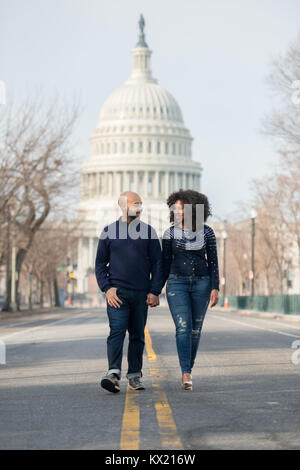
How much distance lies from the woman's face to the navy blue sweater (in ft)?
0.94

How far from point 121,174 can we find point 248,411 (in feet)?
529

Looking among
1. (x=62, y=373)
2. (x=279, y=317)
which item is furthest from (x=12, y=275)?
(x=62, y=373)

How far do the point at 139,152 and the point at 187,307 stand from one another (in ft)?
526

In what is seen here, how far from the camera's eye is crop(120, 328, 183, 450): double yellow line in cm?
626

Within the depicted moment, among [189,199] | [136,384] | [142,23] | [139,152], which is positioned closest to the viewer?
[136,384]

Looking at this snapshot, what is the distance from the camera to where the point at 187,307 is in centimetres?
966

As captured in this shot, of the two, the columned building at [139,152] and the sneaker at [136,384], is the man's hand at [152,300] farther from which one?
the columned building at [139,152]

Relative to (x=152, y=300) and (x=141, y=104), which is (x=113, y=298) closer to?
(x=152, y=300)

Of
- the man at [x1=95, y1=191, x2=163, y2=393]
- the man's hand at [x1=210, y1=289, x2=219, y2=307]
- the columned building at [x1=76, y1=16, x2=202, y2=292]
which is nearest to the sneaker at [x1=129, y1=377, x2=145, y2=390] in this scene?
the man at [x1=95, y1=191, x2=163, y2=393]

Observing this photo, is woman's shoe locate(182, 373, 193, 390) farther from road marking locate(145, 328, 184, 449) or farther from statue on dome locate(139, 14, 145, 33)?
statue on dome locate(139, 14, 145, 33)

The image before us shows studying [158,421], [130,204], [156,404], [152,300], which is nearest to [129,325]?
[152,300]

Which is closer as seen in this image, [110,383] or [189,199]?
[110,383]

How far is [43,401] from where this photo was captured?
878cm
